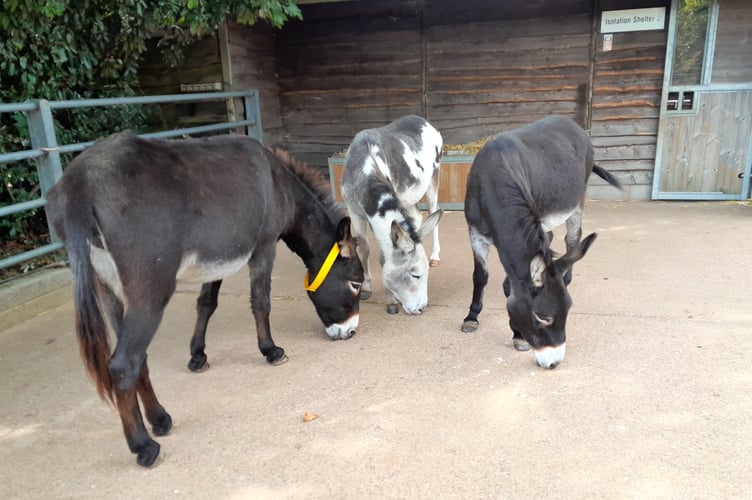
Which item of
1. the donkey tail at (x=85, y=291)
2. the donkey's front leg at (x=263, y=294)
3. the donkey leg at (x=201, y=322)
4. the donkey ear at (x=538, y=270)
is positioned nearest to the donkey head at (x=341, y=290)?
the donkey's front leg at (x=263, y=294)

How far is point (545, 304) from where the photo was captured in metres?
3.03

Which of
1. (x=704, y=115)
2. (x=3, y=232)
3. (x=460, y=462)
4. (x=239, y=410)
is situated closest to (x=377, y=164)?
(x=239, y=410)

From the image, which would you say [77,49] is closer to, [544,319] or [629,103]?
[544,319]

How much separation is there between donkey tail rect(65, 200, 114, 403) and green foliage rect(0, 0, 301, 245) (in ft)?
9.65

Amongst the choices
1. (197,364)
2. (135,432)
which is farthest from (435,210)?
(135,432)

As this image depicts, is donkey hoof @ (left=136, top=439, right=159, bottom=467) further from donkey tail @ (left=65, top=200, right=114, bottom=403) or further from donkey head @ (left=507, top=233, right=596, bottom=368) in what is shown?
donkey head @ (left=507, top=233, right=596, bottom=368)

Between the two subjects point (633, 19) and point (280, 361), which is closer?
point (280, 361)

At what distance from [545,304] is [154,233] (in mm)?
2145

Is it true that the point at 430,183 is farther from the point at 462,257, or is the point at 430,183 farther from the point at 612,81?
the point at 612,81

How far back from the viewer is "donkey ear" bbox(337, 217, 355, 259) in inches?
140

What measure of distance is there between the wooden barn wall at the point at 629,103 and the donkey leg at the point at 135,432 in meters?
7.10

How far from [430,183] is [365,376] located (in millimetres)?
2673

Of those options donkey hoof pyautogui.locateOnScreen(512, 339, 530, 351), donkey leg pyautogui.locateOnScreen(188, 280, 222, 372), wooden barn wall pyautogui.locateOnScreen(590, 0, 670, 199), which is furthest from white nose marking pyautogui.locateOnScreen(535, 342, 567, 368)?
wooden barn wall pyautogui.locateOnScreen(590, 0, 670, 199)

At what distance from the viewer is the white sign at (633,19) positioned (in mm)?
6992
